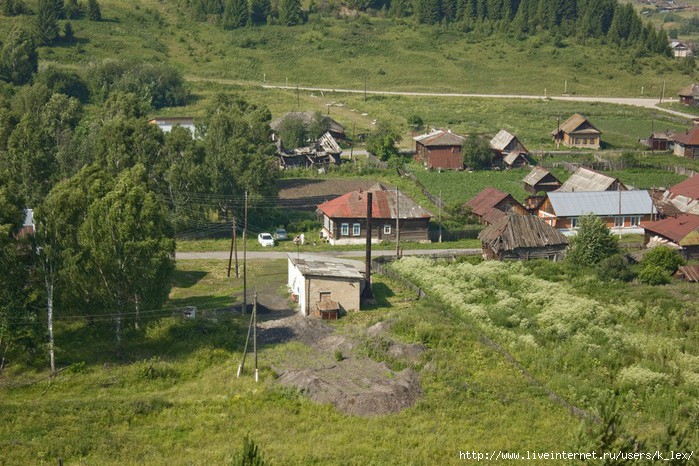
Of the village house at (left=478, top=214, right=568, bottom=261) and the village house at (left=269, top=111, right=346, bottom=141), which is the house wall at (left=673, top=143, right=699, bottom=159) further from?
the village house at (left=478, top=214, right=568, bottom=261)

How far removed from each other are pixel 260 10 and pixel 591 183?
83.2 metres

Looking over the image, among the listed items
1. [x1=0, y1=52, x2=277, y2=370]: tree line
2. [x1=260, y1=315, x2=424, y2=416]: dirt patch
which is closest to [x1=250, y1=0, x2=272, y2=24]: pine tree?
[x1=0, y1=52, x2=277, y2=370]: tree line

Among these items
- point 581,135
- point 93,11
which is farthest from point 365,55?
point 581,135

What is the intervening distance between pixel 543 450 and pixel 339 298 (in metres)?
16.4

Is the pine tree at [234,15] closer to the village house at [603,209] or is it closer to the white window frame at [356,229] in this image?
the white window frame at [356,229]

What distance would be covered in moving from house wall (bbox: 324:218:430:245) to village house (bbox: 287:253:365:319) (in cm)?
1159

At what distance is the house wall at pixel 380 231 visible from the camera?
184 feet

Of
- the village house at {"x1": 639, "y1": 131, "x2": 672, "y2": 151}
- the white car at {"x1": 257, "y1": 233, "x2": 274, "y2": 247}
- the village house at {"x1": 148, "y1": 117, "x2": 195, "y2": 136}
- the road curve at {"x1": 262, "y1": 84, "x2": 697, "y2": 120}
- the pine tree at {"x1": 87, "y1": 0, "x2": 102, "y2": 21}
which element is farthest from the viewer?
the pine tree at {"x1": 87, "y1": 0, "x2": 102, "y2": 21}

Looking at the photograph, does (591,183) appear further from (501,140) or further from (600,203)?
(501,140)

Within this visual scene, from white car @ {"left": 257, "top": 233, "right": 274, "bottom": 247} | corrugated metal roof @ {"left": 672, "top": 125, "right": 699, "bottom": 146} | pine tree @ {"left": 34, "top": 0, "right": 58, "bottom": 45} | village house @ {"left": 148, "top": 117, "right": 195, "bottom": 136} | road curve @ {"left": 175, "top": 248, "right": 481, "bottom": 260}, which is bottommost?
road curve @ {"left": 175, "top": 248, "right": 481, "bottom": 260}

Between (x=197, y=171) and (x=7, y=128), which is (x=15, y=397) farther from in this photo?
(x=7, y=128)

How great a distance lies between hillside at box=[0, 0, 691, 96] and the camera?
4621 inches

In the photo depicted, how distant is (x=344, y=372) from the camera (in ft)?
113

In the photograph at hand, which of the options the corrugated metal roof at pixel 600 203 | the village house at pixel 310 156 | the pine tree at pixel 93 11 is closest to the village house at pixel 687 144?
the corrugated metal roof at pixel 600 203
